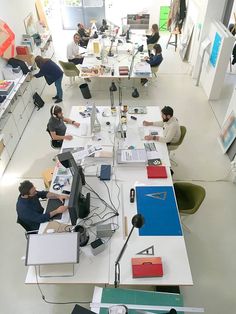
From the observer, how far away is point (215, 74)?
623cm

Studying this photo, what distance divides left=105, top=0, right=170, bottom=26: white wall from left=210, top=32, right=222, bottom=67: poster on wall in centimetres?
488

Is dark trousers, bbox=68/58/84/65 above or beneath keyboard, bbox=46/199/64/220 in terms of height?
beneath

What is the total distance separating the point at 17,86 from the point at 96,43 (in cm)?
277

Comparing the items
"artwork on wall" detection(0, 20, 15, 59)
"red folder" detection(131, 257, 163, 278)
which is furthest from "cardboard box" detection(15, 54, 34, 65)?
"red folder" detection(131, 257, 163, 278)

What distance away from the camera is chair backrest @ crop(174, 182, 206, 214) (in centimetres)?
348

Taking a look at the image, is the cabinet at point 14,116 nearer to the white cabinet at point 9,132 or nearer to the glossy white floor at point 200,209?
the white cabinet at point 9,132

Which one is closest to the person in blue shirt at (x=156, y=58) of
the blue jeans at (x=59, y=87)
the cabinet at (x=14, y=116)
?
the blue jeans at (x=59, y=87)

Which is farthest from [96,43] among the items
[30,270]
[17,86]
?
[30,270]

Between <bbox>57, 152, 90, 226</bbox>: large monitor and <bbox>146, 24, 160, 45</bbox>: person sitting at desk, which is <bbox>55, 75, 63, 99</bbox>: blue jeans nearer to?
<bbox>146, 24, 160, 45</bbox>: person sitting at desk

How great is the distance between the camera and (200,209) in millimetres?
4242

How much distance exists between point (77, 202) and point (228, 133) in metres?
3.49

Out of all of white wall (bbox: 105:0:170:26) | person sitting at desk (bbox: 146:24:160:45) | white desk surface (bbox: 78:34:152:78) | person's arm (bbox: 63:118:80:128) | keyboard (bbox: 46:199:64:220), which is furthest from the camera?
white wall (bbox: 105:0:170:26)

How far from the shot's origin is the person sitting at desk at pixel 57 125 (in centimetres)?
442

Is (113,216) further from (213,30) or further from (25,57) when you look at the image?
(213,30)
